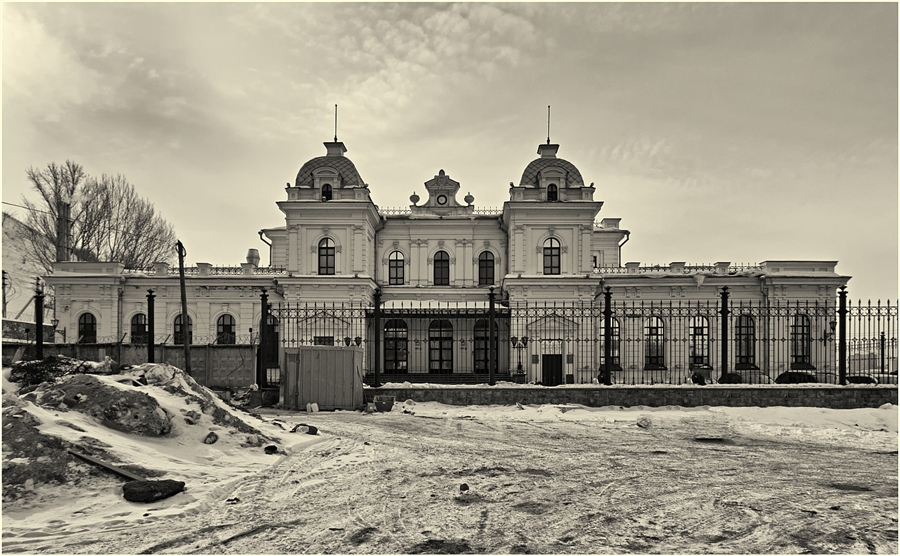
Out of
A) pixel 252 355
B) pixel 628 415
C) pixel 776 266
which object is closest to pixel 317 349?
pixel 252 355

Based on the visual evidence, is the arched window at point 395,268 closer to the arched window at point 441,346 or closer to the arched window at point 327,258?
the arched window at point 327,258

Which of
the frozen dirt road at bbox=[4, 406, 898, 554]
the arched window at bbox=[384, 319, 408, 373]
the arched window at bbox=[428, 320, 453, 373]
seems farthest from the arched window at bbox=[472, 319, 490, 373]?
the frozen dirt road at bbox=[4, 406, 898, 554]

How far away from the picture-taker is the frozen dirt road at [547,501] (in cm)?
477

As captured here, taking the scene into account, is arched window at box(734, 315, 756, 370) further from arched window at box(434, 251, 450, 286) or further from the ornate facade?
arched window at box(434, 251, 450, 286)

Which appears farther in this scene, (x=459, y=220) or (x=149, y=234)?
(x=149, y=234)

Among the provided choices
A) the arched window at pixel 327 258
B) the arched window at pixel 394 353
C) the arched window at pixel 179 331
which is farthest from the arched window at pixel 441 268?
the arched window at pixel 179 331

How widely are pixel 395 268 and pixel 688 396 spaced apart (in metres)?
18.6

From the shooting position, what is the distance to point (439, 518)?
5.35 m

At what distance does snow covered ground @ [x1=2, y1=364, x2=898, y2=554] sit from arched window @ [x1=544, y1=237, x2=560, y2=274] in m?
17.1

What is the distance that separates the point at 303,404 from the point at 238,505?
773cm

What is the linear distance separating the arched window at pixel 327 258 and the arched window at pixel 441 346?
17.6 ft

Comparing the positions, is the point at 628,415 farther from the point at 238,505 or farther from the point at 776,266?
the point at 776,266

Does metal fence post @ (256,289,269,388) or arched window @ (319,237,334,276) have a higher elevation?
arched window @ (319,237,334,276)

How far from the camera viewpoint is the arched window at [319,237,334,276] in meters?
27.4
